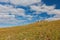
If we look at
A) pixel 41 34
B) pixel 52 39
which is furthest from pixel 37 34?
pixel 52 39

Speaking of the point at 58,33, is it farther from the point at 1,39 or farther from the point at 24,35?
the point at 1,39

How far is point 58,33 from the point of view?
79.9ft

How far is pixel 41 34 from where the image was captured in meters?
23.2

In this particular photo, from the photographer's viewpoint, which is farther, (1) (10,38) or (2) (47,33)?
(2) (47,33)

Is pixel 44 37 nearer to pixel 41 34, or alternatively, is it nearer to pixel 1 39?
pixel 41 34

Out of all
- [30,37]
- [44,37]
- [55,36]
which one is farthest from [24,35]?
[55,36]

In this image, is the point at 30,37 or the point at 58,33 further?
the point at 58,33

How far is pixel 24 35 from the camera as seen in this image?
75.3ft

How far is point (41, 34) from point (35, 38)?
1304 mm

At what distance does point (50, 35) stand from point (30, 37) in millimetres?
2603

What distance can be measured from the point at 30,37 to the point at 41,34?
4.97 feet

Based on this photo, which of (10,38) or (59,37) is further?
(59,37)

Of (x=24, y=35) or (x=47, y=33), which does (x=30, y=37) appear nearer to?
(x=24, y=35)

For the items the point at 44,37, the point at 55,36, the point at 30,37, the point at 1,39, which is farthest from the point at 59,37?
the point at 1,39
